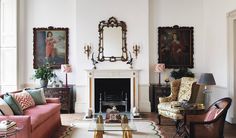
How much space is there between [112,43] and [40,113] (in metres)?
3.81

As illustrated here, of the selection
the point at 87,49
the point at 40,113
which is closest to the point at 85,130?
the point at 40,113

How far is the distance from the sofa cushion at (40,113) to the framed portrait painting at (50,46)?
2.52 m

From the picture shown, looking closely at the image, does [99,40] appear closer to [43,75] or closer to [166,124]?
[43,75]

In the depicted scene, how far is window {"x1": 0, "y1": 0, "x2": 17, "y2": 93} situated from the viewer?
7.83 meters

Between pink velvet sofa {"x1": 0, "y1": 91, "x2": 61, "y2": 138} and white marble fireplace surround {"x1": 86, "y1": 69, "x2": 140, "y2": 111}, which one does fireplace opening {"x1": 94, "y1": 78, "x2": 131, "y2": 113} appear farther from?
pink velvet sofa {"x1": 0, "y1": 91, "x2": 61, "y2": 138}

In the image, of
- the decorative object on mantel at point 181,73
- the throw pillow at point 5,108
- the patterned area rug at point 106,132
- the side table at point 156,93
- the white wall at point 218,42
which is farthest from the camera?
the decorative object on mantel at point 181,73

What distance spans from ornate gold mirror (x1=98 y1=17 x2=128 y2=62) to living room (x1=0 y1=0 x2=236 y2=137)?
0.10m

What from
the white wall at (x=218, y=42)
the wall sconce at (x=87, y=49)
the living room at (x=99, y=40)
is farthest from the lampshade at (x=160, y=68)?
the wall sconce at (x=87, y=49)

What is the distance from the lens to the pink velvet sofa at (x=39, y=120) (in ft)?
12.8

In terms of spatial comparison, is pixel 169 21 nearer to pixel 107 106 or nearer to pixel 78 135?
pixel 107 106

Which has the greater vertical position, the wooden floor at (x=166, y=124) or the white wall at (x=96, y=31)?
the white wall at (x=96, y=31)

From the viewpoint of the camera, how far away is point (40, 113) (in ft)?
16.3

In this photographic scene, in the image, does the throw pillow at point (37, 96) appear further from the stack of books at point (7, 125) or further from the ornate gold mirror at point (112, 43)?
the ornate gold mirror at point (112, 43)

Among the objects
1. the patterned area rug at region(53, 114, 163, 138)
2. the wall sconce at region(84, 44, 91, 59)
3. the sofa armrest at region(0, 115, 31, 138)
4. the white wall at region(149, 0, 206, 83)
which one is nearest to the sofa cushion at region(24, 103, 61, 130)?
the sofa armrest at region(0, 115, 31, 138)
